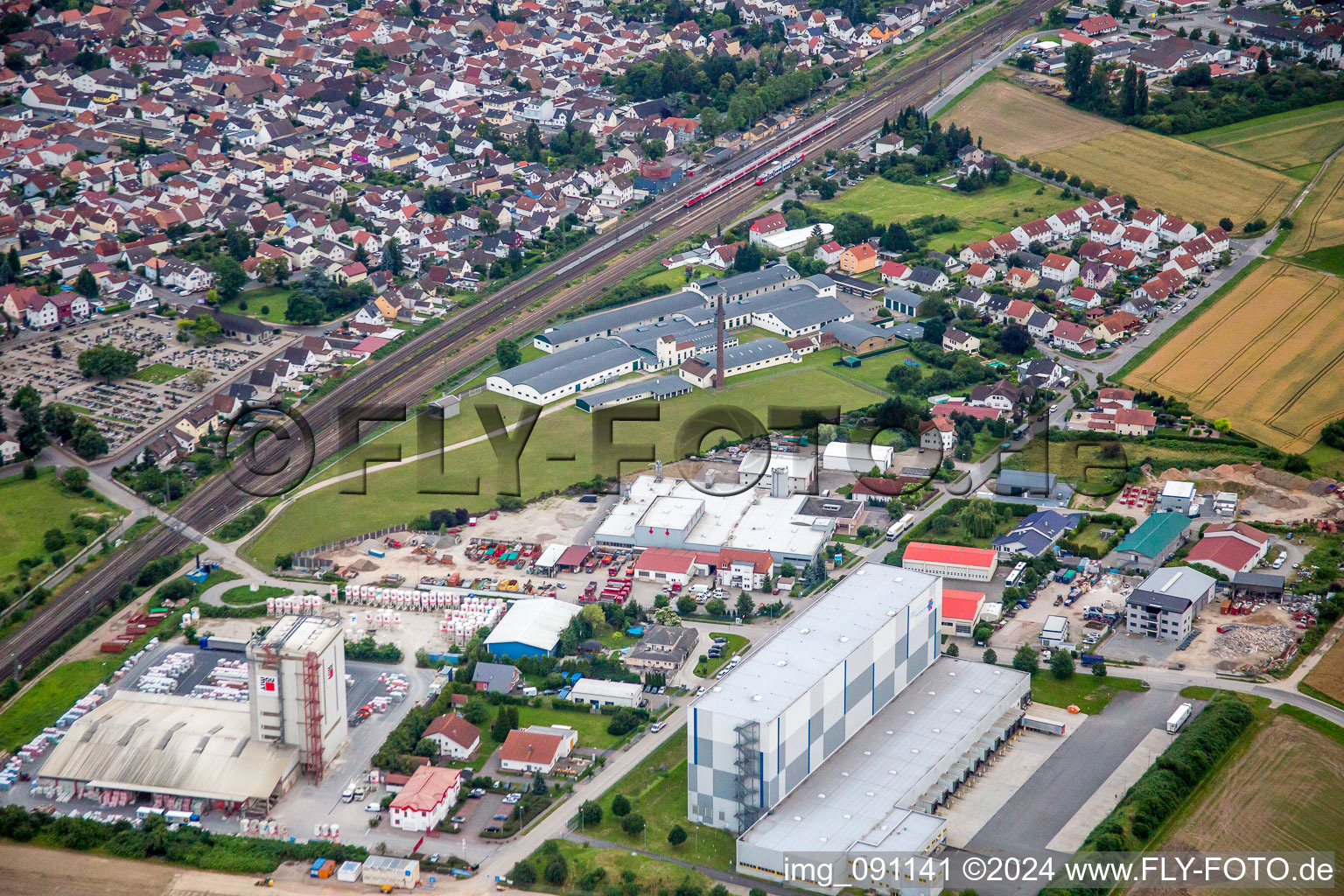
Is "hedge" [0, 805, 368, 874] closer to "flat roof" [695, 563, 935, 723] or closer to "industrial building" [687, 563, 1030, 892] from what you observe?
"industrial building" [687, 563, 1030, 892]

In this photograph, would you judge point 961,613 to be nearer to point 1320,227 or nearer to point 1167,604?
point 1167,604

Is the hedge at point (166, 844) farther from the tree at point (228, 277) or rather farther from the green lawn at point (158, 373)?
the tree at point (228, 277)

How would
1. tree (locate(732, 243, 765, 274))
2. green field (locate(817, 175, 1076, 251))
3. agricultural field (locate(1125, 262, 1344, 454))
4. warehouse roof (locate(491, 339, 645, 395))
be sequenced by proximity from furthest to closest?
green field (locate(817, 175, 1076, 251)) < tree (locate(732, 243, 765, 274)) < warehouse roof (locate(491, 339, 645, 395)) < agricultural field (locate(1125, 262, 1344, 454))

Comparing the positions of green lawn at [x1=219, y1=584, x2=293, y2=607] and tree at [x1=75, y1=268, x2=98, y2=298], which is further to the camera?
tree at [x1=75, y1=268, x2=98, y2=298]

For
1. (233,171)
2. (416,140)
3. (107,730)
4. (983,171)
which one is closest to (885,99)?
(983,171)

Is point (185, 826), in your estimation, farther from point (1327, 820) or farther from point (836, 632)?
point (1327, 820)

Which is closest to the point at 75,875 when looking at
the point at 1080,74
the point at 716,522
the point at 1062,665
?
the point at 716,522

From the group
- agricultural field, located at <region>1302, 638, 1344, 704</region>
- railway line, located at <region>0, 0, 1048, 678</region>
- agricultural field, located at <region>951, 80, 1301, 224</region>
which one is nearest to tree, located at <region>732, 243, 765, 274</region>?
railway line, located at <region>0, 0, 1048, 678</region>
